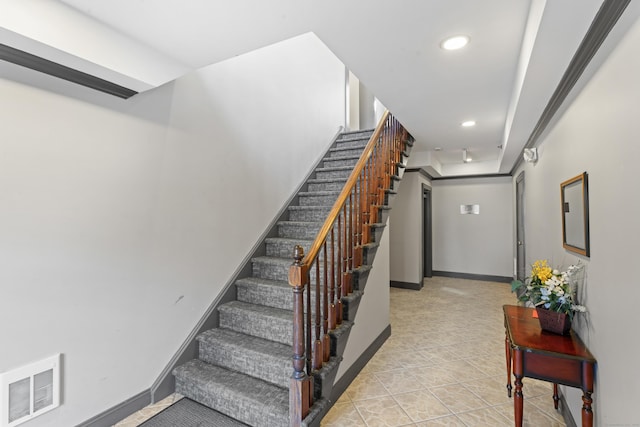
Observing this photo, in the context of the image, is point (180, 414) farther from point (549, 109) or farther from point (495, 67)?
point (549, 109)

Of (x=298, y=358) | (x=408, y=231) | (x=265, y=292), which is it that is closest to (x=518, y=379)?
(x=298, y=358)

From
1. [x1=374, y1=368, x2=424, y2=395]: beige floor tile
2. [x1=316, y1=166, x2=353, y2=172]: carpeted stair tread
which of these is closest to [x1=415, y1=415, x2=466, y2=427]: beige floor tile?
[x1=374, y1=368, x2=424, y2=395]: beige floor tile

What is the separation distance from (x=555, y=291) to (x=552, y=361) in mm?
416

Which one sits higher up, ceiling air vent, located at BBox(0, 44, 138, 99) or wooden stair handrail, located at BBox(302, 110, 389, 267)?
ceiling air vent, located at BBox(0, 44, 138, 99)

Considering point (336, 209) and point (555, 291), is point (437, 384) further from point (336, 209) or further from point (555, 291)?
point (336, 209)

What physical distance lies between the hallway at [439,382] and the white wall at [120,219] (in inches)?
56.5

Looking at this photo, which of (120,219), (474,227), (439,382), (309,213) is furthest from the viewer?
(474,227)

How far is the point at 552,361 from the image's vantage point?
161 centimetres

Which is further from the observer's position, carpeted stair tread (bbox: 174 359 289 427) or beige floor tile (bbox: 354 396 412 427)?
beige floor tile (bbox: 354 396 412 427)

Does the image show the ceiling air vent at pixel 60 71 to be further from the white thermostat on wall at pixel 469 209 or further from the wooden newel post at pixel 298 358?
the white thermostat on wall at pixel 469 209

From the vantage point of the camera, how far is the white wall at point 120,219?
5.11 ft

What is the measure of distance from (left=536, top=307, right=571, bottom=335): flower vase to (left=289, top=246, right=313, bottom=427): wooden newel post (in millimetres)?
1478

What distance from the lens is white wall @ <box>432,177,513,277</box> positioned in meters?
6.19

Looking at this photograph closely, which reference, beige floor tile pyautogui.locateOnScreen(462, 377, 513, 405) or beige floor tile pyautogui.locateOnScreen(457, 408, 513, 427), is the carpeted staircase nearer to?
beige floor tile pyautogui.locateOnScreen(457, 408, 513, 427)
